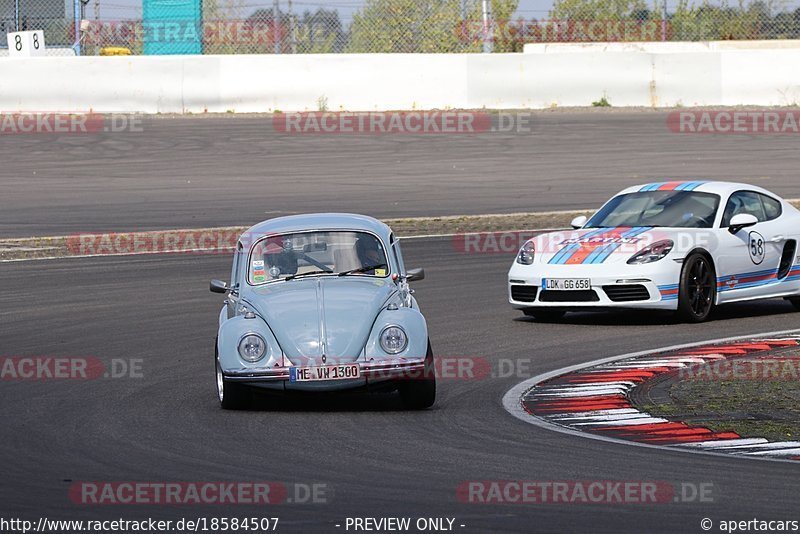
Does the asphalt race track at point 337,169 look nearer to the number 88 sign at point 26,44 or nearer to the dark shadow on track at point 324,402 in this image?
the number 88 sign at point 26,44

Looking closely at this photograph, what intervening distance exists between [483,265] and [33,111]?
17.5m

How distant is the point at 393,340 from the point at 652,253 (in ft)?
15.3

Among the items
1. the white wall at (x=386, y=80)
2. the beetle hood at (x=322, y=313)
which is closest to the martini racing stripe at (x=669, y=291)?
the beetle hood at (x=322, y=313)

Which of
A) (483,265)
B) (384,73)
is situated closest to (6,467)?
(483,265)

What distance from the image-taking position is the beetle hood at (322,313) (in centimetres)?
954

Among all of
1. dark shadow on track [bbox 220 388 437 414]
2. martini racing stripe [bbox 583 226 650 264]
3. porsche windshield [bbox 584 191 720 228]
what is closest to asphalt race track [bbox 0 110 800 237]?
porsche windshield [bbox 584 191 720 228]

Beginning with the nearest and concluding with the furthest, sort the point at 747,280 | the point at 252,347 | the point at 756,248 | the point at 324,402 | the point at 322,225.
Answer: the point at 252,347 → the point at 324,402 → the point at 322,225 → the point at 747,280 → the point at 756,248

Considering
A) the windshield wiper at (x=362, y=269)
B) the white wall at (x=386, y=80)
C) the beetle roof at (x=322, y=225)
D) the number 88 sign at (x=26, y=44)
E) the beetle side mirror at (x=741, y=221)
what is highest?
the number 88 sign at (x=26, y=44)

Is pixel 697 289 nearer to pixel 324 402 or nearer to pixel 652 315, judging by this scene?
pixel 652 315

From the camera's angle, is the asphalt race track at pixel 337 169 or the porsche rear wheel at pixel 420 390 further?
the asphalt race track at pixel 337 169

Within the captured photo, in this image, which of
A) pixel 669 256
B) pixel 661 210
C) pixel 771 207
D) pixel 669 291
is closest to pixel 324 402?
pixel 669 291

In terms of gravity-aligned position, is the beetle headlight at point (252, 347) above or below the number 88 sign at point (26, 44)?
below

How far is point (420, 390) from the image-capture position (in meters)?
9.66

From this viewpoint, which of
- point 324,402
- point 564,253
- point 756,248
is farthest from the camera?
point 756,248
